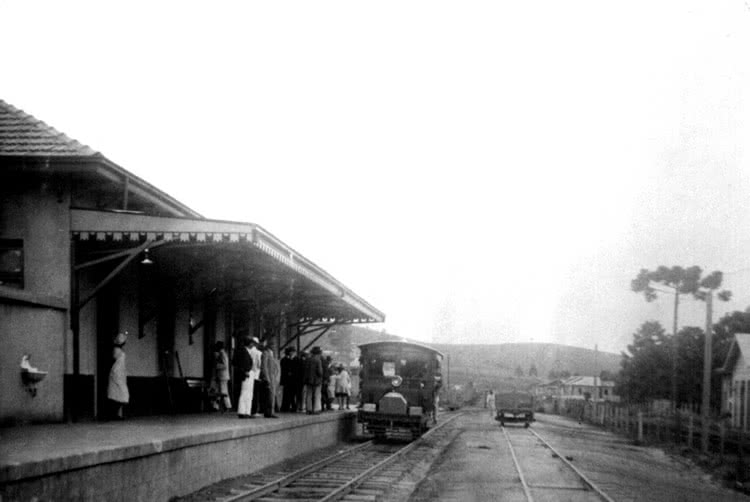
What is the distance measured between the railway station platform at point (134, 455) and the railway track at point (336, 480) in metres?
0.56

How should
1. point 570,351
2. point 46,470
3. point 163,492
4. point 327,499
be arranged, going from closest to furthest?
point 46,470
point 163,492
point 327,499
point 570,351

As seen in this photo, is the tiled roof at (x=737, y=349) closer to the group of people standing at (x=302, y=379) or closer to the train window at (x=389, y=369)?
the train window at (x=389, y=369)

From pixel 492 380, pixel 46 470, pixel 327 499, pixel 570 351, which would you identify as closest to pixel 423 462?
pixel 327 499

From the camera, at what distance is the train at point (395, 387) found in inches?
920

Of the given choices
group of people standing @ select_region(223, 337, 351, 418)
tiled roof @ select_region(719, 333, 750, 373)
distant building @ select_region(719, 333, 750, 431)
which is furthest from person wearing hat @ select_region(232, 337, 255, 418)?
tiled roof @ select_region(719, 333, 750, 373)

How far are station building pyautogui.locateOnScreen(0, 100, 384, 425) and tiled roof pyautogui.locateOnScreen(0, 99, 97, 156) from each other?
0.02 metres

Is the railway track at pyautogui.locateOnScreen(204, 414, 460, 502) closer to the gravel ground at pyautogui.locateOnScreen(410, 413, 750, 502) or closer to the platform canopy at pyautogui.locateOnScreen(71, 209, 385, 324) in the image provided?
the gravel ground at pyautogui.locateOnScreen(410, 413, 750, 502)

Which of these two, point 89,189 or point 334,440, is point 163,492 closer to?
point 89,189

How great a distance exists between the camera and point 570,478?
1650cm

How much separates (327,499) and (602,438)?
2237cm

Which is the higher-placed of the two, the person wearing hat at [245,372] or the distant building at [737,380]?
the person wearing hat at [245,372]

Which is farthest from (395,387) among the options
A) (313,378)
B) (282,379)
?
(282,379)

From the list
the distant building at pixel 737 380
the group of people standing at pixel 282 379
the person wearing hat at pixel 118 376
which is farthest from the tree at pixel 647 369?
the person wearing hat at pixel 118 376

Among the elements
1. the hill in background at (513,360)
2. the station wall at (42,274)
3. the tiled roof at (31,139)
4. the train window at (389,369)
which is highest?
the tiled roof at (31,139)
